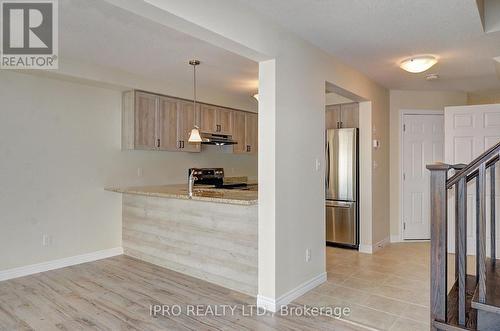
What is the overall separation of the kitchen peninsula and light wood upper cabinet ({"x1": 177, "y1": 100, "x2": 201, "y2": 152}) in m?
1.13

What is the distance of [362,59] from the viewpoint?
3779 millimetres

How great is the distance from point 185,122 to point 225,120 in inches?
34.5

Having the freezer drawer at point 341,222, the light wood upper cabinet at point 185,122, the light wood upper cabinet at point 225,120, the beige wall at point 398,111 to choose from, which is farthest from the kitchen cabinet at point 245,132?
the beige wall at point 398,111

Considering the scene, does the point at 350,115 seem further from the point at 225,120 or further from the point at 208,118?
the point at 208,118

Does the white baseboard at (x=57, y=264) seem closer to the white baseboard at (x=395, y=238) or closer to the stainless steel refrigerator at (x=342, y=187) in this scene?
the stainless steel refrigerator at (x=342, y=187)

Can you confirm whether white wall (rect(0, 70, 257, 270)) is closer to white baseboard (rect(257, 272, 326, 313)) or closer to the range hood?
the range hood

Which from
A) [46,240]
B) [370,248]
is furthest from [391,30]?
[46,240]

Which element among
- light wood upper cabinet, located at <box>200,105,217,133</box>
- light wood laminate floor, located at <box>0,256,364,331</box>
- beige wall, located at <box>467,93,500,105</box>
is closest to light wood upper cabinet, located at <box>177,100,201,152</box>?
light wood upper cabinet, located at <box>200,105,217,133</box>

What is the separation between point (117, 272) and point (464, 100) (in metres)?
5.79

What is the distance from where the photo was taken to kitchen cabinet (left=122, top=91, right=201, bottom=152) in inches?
178

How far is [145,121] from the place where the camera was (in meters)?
4.62

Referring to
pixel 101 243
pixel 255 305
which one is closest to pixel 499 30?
pixel 255 305

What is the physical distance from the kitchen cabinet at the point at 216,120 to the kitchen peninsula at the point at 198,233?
65.8 inches

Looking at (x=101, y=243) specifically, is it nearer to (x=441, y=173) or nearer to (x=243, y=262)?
(x=243, y=262)
